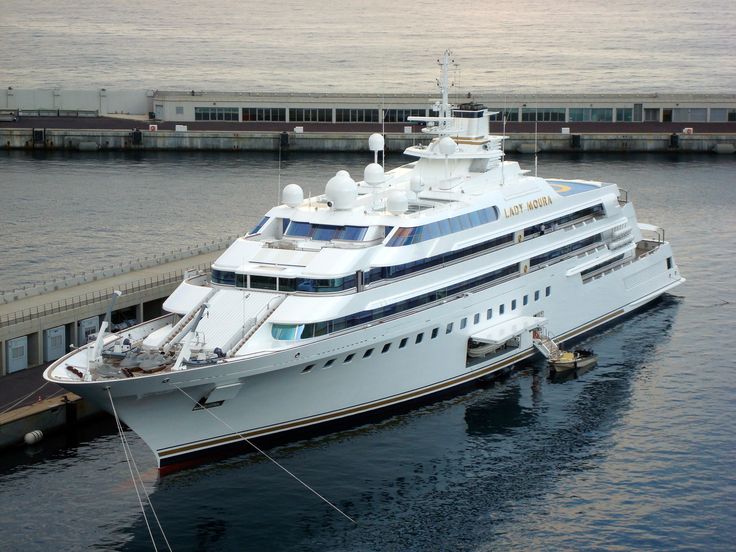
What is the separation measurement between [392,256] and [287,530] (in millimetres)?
12851

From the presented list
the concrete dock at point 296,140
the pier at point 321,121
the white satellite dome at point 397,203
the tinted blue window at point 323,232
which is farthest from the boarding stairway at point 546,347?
the pier at point 321,121

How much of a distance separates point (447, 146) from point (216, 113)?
186 ft

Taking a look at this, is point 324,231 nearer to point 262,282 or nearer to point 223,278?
point 262,282

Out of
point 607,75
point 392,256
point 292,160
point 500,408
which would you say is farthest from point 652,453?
point 607,75

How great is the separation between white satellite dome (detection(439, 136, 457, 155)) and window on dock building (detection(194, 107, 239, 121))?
55975mm

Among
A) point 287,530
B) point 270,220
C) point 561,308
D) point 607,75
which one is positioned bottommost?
point 287,530

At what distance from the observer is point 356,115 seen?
4254 inches

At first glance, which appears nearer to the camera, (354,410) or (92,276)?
(354,410)

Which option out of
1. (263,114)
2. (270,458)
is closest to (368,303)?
(270,458)

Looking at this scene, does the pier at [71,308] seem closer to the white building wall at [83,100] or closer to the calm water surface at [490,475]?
the calm water surface at [490,475]

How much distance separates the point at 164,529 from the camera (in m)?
37.9

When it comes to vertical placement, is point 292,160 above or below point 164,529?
above

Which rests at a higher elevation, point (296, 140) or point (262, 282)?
point (296, 140)

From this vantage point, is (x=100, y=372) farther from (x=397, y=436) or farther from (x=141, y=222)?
(x=141, y=222)
